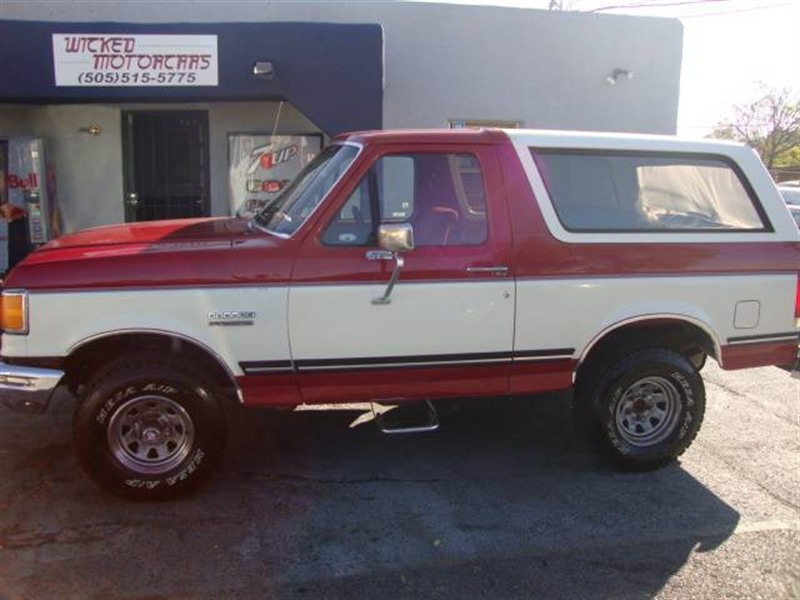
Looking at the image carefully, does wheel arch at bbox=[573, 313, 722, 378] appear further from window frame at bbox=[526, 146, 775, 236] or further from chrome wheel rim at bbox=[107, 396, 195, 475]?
chrome wheel rim at bbox=[107, 396, 195, 475]

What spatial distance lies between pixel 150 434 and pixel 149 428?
3cm

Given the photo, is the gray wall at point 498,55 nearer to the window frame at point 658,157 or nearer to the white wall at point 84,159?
the white wall at point 84,159

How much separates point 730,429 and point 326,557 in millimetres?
3484

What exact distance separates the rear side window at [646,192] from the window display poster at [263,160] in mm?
6671

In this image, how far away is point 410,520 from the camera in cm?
420

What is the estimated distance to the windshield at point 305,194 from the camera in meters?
4.38

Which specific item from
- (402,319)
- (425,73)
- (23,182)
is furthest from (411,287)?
(23,182)

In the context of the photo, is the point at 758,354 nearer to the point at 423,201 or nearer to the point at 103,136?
the point at 423,201

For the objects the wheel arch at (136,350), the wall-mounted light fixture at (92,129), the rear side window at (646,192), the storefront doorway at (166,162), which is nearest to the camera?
the wheel arch at (136,350)

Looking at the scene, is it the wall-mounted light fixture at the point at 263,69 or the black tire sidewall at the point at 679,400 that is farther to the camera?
the wall-mounted light fixture at the point at 263,69

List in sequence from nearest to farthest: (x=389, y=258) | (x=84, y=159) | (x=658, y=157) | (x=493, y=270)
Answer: (x=389, y=258)
(x=493, y=270)
(x=658, y=157)
(x=84, y=159)

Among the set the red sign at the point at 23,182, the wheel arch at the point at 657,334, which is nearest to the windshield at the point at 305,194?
the wheel arch at the point at 657,334

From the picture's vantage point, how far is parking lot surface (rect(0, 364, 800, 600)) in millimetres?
3562

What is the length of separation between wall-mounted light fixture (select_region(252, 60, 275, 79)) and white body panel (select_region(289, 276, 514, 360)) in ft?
19.0
